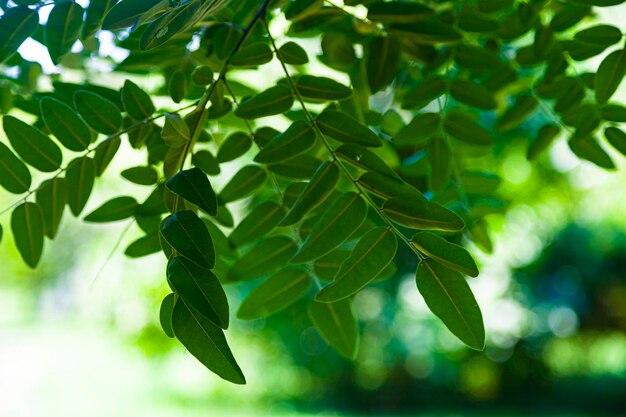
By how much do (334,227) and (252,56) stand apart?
0.15 meters

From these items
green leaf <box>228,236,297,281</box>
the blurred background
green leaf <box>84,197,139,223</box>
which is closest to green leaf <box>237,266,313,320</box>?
green leaf <box>228,236,297,281</box>

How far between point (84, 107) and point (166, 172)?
112 millimetres

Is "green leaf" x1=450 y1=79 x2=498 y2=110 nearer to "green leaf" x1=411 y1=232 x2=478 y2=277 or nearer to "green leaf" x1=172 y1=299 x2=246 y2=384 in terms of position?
"green leaf" x1=411 y1=232 x2=478 y2=277

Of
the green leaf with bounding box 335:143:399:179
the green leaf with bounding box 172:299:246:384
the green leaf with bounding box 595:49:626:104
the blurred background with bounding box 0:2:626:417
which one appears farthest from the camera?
the blurred background with bounding box 0:2:626:417

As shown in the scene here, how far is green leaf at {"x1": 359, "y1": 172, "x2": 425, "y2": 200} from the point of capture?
0.45 m

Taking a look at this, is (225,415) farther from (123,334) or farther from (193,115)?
(193,115)

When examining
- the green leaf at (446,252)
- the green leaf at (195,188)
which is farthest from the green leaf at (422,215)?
the green leaf at (195,188)

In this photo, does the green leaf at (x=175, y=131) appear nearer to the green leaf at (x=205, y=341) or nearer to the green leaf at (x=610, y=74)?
the green leaf at (x=205, y=341)

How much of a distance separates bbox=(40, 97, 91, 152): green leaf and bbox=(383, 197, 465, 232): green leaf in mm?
216

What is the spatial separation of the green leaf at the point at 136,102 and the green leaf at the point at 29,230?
97mm

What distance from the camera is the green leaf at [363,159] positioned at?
452 millimetres

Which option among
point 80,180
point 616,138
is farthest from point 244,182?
point 616,138

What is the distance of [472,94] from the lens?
66 cm

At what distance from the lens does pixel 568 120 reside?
680 mm
